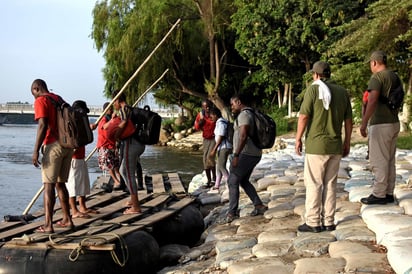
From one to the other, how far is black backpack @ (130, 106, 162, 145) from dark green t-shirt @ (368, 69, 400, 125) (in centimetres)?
249

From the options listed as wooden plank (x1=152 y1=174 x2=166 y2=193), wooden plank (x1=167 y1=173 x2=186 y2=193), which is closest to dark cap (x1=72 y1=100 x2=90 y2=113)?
wooden plank (x1=152 y1=174 x2=166 y2=193)

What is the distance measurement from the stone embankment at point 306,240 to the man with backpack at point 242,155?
172 millimetres

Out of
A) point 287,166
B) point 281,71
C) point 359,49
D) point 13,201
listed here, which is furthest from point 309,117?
→ point 281,71

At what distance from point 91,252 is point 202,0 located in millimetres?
23663

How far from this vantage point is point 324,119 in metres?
5.25

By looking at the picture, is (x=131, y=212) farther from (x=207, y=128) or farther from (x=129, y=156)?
(x=207, y=128)

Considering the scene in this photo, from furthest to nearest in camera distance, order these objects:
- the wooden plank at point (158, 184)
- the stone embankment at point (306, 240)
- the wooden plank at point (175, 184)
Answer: the wooden plank at point (175, 184), the wooden plank at point (158, 184), the stone embankment at point (306, 240)

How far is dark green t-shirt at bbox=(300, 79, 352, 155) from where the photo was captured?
207 inches

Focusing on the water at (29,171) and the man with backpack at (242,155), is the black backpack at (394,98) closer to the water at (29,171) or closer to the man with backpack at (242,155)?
the man with backpack at (242,155)

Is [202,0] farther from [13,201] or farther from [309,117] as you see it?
[309,117]

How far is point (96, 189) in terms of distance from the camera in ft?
30.0

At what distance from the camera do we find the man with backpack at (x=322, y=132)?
17.2 ft

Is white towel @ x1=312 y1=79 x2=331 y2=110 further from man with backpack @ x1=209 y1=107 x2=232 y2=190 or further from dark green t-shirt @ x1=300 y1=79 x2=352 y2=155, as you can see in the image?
man with backpack @ x1=209 y1=107 x2=232 y2=190

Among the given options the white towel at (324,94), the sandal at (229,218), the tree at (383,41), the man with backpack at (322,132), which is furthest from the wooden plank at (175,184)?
the tree at (383,41)
